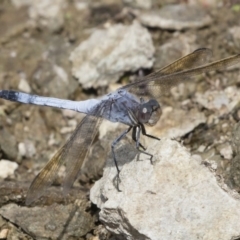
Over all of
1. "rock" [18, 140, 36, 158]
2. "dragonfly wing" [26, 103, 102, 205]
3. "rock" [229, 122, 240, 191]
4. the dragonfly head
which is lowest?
"rock" [18, 140, 36, 158]

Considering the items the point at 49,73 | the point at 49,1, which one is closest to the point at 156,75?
the point at 49,73

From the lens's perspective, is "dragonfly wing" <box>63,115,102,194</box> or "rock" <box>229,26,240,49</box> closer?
"dragonfly wing" <box>63,115,102,194</box>

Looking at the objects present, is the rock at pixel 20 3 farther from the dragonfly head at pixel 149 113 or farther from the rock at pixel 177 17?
the dragonfly head at pixel 149 113

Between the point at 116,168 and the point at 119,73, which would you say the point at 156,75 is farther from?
the point at 119,73

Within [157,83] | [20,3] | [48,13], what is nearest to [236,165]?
[157,83]

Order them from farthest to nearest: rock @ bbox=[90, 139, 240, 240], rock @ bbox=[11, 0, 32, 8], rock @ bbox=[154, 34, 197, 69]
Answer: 1. rock @ bbox=[11, 0, 32, 8]
2. rock @ bbox=[154, 34, 197, 69]
3. rock @ bbox=[90, 139, 240, 240]

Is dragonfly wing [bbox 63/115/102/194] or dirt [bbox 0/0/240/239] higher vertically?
dragonfly wing [bbox 63/115/102/194]

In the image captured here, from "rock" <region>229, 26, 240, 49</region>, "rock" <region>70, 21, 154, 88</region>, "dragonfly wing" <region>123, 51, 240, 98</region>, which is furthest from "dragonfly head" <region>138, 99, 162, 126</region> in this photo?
"rock" <region>229, 26, 240, 49</region>

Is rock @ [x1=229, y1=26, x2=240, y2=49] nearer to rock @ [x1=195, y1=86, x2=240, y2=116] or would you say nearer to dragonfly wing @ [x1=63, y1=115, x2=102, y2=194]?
rock @ [x1=195, y1=86, x2=240, y2=116]

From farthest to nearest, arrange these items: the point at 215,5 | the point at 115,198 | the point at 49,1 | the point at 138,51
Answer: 1. the point at 49,1
2. the point at 215,5
3. the point at 138,51
4. the point at 115,198
